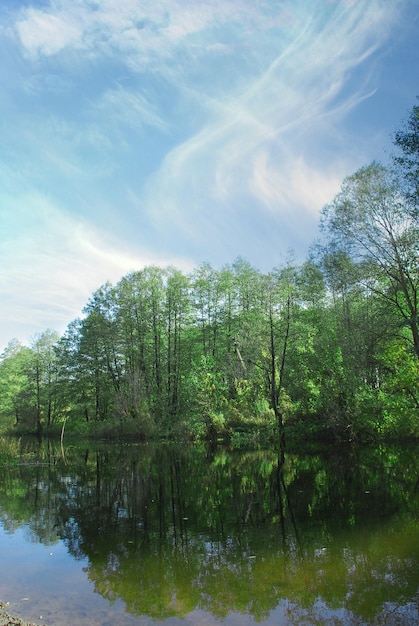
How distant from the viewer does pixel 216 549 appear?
7.80m

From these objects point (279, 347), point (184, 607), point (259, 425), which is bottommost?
point (184, 607)

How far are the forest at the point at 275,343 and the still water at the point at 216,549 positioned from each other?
7.98 meters

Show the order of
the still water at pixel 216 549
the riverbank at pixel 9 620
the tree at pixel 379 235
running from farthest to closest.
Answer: the tree at pixel 379 235, the still water at pixel 216 549, the riverbank at pixel 9 620

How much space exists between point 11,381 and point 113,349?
23104mm

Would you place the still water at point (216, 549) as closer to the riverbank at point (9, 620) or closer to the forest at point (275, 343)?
the riverbank at point (9, 620)

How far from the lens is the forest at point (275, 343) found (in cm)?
2192

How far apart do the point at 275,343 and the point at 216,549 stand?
23.0 m

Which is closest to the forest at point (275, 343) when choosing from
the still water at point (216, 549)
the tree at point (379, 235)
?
the tree at point (379, 235)

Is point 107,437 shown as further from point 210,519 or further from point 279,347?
point 210,519

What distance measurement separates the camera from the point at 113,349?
4678 centimetres

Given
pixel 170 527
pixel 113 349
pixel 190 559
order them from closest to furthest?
pixel 190 559
pixel 170 527
pixel 113 349

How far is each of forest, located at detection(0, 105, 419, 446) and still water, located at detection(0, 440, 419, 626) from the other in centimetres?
798

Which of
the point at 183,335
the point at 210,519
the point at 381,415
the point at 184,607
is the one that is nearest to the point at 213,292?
the point at 183,335

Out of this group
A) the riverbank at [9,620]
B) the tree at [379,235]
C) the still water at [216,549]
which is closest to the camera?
the riverbank at [9,620]
